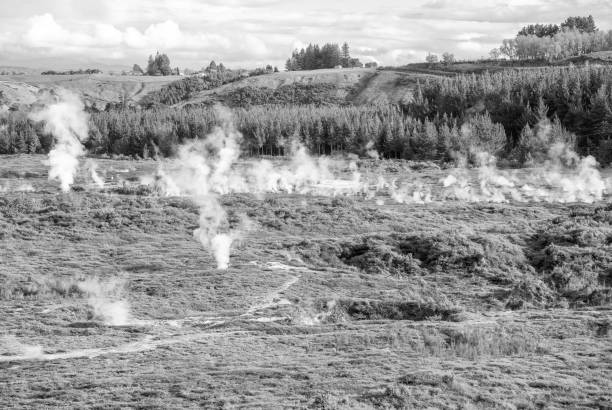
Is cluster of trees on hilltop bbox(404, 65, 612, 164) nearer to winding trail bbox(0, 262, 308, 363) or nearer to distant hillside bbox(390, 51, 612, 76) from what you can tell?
distant hillside bbox(390, 51, 612, 76)

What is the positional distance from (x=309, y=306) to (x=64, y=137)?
245 ft

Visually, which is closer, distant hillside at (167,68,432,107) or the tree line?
the tree line

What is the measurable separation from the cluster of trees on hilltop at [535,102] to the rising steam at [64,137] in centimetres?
5216

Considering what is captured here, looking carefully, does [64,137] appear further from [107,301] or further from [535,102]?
[107,301]

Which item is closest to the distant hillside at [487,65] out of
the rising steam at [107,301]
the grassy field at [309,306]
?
the grassy field at [309,306]

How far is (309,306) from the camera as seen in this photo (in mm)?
31969

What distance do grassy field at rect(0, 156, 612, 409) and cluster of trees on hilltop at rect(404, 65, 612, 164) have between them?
44.2 m

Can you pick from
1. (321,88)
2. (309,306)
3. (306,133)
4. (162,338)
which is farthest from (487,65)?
(162,338)

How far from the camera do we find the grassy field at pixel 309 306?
21.4 meters

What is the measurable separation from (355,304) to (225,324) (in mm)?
6326

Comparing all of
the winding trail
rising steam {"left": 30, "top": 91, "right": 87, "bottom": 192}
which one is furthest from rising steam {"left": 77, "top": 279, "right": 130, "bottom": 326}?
rising steam {"left": 30, "top": 91, "right": 87, "bottom": 192}

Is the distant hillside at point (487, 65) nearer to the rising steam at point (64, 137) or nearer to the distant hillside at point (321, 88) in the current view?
the distant hillside at point (321, 88)

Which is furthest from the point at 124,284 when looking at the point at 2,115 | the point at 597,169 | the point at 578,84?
the point at 2,115

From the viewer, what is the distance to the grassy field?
2144 centimetres
